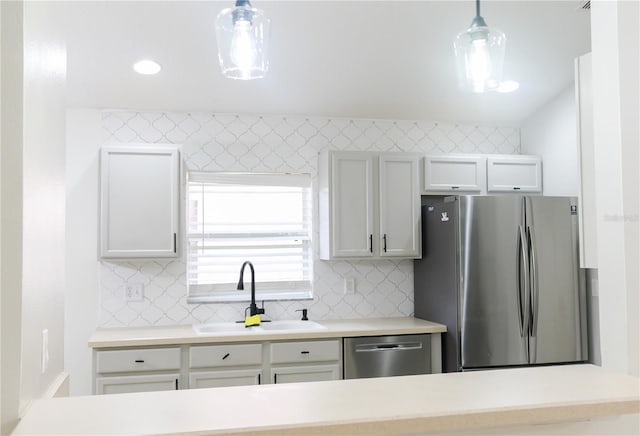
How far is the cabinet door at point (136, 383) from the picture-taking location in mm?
3590

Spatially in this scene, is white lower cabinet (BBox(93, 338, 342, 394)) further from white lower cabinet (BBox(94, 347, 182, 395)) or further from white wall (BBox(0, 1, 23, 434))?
white wall (BBox(0, 1, 23, 434))

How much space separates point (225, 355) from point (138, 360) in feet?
1.67

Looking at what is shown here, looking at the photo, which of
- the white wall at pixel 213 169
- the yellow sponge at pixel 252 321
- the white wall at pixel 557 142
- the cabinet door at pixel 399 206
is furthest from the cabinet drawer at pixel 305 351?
the white wall at pixel 557 142

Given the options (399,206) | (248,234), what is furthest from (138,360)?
(399,206)

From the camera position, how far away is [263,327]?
165 inches

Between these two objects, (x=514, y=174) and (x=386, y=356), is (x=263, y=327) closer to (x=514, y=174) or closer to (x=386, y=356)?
(x=386, y=356)

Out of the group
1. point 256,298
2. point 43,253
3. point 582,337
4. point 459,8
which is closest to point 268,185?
point 256,298

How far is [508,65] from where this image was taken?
4129 mm

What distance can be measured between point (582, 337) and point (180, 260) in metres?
2.78

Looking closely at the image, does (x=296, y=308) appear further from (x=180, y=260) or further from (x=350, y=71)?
(x=350, y=71)

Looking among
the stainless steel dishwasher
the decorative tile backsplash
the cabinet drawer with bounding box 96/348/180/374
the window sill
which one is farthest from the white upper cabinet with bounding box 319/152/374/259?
the cabinet drawer with bounding box 96/348/180/374

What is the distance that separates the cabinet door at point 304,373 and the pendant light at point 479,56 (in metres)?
2.49

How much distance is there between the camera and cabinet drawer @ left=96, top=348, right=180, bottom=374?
359cm

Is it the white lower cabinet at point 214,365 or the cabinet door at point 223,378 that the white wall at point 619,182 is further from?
the cabinet door at point 223,378
